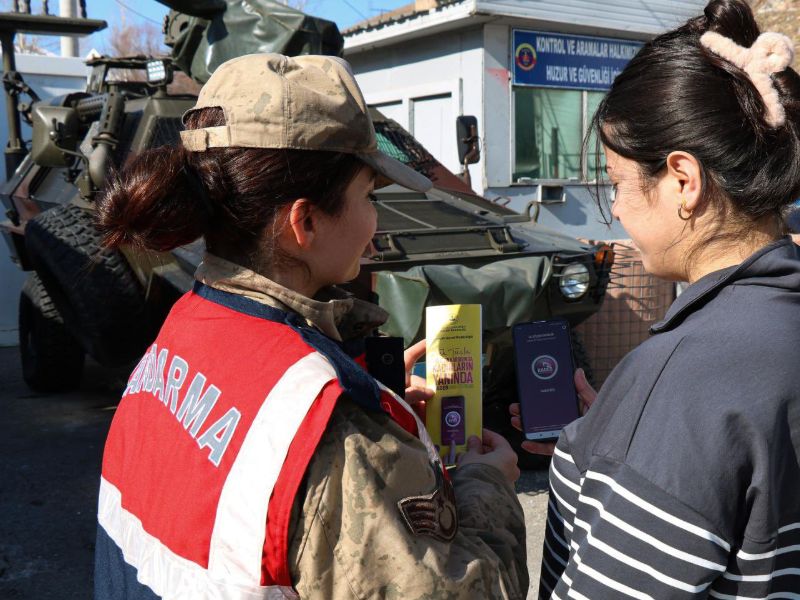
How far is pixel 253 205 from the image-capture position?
4.24 feet

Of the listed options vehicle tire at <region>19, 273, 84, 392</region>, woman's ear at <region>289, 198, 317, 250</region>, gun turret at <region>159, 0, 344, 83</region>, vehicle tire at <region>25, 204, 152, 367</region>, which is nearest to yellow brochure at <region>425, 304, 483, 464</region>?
woman's ear at <region>289, 198, 317, 250</region>

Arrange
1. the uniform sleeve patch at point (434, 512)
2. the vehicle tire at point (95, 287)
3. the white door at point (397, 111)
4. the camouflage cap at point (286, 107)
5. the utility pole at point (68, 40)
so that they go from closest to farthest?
the uniform sleeve patch at point (434, 512) < the camouflage cap at point (286, 107) < the vehicle tire at point (95, 287) < the white door at point (397, 111) < the utility pole at point (68, 40)

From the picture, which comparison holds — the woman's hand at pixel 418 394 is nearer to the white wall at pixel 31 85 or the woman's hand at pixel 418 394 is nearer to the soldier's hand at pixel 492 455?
the soldier's hand at pixel 492 455

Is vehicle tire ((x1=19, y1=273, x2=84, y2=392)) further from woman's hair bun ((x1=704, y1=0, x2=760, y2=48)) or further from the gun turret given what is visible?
woman's hair bun ((x1=704, y1=0, x2=760, y2=48))

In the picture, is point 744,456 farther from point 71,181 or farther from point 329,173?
point 71,181

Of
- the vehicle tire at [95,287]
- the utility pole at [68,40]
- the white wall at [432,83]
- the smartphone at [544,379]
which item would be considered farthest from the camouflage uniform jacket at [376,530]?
the utility pole at [68,40]

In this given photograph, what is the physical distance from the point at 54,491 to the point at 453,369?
11.1ft

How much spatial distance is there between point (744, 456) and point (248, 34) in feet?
16.7

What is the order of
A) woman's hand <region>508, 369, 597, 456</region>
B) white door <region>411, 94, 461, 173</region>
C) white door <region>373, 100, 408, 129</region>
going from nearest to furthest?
woman's hand <region>508, 369, 597, 456</region> → white door <region>411, 94, 461, 173</region> → white door <region>373, 100, 408, 129</region>

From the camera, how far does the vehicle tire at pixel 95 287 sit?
4.46m

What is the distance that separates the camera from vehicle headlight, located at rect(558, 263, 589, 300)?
4.31 m

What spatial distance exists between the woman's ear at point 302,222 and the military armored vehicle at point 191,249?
2.31 m

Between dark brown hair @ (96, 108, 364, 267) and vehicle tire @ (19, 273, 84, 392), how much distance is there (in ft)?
15.7

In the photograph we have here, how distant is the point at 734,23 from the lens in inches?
49.4
